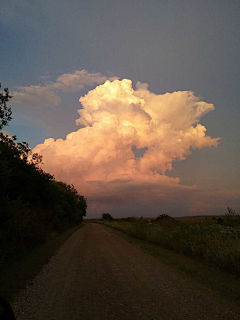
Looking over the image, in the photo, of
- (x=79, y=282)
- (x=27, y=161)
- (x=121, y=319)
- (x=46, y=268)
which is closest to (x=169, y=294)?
(x=121, y=319)

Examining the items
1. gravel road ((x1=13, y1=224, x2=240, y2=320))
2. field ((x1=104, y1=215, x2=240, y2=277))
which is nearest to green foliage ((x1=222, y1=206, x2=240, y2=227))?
field ((x1=104, y1=215, x2=240, y2=277))

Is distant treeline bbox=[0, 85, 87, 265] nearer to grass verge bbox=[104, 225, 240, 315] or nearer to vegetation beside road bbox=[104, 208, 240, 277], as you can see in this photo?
grass verge bbox=[104, 225, 240, 315]

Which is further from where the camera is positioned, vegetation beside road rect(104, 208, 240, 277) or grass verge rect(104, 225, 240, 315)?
vegetation beside road rect(104, 208, 240, 277)

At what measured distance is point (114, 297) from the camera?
6.18m

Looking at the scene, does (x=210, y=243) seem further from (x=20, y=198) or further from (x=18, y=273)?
(x=20, y=198)

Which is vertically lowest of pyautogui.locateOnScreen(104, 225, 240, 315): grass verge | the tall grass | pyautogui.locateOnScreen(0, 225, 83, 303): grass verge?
pyautogui.locateOnScreen(0, 225, 83, 303): grass verge

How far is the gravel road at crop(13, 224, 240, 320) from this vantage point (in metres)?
5.11

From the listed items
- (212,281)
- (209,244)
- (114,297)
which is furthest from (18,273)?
(209,244)

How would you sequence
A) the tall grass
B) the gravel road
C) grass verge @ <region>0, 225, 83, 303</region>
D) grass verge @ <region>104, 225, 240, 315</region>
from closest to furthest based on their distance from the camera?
the gravel road
grass verge @ <region>104, 225, 240, 315</region>
grass verge @ <region>0, 225, 83, 303</region>
the tall grass

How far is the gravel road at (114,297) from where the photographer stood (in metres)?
5.11

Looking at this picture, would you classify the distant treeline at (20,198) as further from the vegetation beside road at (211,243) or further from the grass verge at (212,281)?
the vegetation beside road at (211,243)

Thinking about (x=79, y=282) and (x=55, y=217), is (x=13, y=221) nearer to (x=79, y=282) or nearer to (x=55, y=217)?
(x=79, y=282)

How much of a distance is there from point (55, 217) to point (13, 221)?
19.1 m

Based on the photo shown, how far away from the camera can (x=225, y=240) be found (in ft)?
38.5
